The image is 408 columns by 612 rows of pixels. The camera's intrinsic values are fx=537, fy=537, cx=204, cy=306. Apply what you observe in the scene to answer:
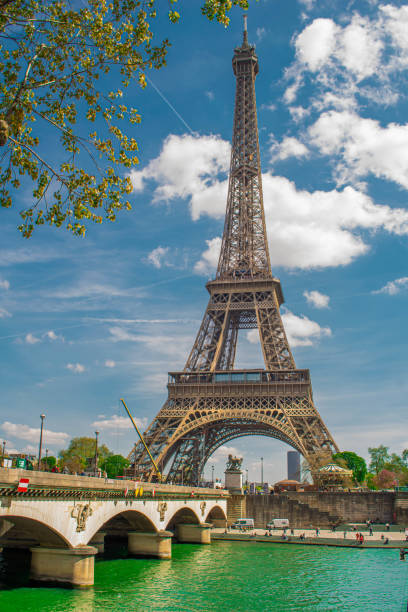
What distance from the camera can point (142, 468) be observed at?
220 ft

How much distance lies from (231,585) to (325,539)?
74.9 ft

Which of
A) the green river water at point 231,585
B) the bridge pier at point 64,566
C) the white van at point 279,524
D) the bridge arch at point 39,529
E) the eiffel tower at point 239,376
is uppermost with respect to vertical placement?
the eiffel tower at point 239,376

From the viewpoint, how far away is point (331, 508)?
63.1m

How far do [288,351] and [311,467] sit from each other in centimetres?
1756

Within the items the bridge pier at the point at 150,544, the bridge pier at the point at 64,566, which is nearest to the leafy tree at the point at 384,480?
the bridge pier at the point at 150,544

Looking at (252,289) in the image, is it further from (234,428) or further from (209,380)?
(234,428)

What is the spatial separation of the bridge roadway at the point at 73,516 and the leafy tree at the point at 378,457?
3551 inches

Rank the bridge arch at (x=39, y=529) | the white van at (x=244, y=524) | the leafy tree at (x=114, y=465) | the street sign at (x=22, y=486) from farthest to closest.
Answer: the leafy tree at (x=114, y=465), the white van at (x=244, y=524), the bridge arch at (x=39, y=529), the street sign at (x=22, y=486)

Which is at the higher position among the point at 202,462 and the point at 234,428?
the point at 234,428

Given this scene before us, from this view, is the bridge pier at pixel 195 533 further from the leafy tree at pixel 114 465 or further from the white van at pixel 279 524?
the leafy tree at pixel 114 465

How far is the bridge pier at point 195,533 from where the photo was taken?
50438 mm

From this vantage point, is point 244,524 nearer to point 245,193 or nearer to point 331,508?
point 331,508

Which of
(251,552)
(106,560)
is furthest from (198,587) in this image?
(251,552)

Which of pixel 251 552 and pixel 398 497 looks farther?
pixel 398 497
